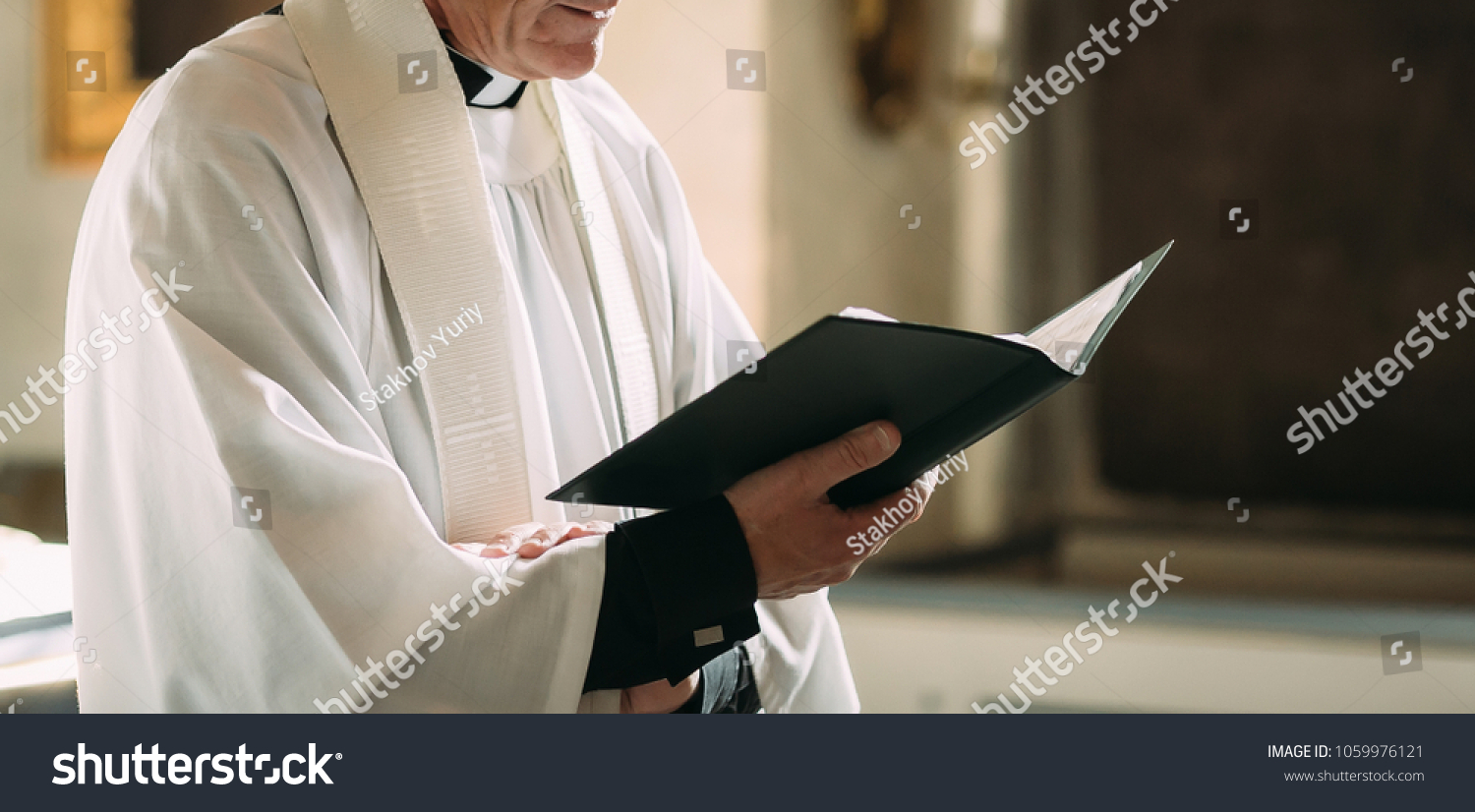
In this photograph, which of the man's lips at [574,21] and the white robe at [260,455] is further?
the man's lips at [574,21]

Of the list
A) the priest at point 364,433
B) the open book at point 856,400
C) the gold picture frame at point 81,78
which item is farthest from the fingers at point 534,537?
the gold picture frame at point 81,78

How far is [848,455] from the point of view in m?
1.37

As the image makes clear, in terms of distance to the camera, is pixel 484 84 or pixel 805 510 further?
pixel 484 84

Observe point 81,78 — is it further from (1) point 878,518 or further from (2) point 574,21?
(1) point 878,518

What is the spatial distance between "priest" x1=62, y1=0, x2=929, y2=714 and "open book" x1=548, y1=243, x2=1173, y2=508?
38mm

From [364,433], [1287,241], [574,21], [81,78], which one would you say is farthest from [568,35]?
[1287,241]

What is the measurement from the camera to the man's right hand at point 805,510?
137 centimetres

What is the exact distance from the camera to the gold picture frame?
405 centimetres

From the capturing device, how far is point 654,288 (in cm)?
192

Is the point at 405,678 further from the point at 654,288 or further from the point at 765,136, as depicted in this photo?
the point at 765,136

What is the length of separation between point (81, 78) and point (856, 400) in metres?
3.60

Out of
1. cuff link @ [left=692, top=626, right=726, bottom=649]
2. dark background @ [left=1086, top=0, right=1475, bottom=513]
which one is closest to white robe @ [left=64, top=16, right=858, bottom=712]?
cuff link @ [left=692, top=626, right=726, bottom=649]

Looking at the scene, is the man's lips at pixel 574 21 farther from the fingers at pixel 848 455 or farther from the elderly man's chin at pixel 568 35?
the fingers at pixel 848 455

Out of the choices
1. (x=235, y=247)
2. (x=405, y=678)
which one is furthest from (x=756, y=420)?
(x=235, y=247)
